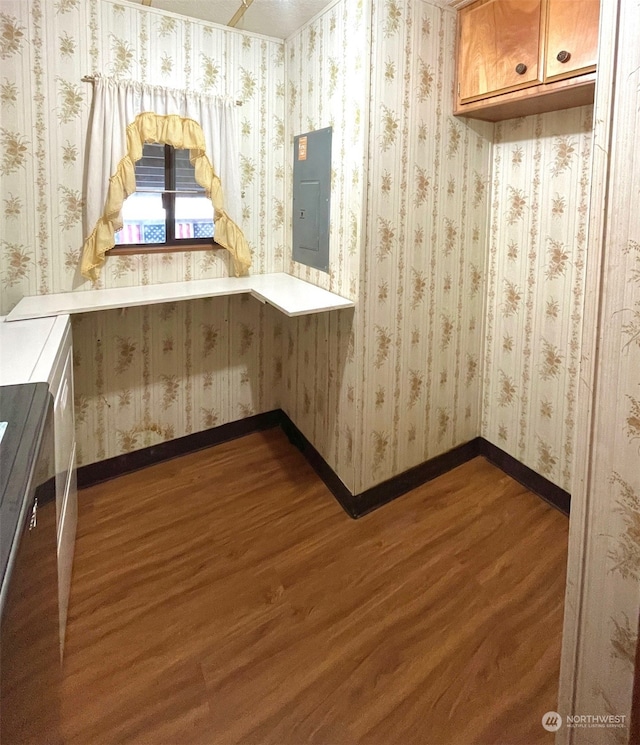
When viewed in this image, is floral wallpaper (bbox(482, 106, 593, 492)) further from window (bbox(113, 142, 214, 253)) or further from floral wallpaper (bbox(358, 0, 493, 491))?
window (bbox(113, 142, 214, 253))

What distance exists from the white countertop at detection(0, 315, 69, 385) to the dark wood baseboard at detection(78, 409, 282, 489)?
3.19 feet

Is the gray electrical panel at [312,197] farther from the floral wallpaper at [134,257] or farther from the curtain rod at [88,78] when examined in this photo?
the curtain rod at [88,78]

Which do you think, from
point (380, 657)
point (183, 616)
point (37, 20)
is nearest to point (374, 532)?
point (380, 657)

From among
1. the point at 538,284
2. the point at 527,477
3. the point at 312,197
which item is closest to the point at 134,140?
the point at 312,197

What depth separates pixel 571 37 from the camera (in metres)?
1.89

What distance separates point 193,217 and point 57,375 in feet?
4.91

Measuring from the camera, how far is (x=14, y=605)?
0.79 metres

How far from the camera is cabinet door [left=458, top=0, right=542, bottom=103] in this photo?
2.03 meters

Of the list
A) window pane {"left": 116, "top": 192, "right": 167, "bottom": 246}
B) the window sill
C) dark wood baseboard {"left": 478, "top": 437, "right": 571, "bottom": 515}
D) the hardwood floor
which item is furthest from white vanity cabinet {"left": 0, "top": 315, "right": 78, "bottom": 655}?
dark wood baseboard {"left": 478, "top": 437, "right": 571, "bottom": 515}

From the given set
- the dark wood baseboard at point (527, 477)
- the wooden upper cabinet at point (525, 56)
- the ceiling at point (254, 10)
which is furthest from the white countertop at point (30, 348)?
the dark wood baseboard at point (527, 477)

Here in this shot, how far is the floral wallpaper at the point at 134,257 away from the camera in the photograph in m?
2.29

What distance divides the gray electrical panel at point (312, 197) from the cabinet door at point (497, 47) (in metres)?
0.70

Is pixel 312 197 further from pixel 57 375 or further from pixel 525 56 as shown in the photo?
pixel 57 375

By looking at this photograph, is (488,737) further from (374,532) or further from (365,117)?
(365,117)
